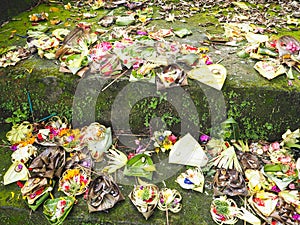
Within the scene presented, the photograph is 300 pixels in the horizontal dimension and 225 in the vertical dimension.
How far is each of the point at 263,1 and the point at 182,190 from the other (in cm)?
261

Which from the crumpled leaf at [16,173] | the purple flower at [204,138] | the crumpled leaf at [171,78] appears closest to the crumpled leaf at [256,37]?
the crumpled leaf at [171,78]

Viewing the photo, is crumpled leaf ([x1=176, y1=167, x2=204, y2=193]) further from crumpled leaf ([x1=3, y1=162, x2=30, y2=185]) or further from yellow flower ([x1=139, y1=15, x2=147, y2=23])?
yellow flower ([x1=139, y1=15, x2=147, y2=23])

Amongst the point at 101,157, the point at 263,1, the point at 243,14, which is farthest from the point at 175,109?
the point at 263,1

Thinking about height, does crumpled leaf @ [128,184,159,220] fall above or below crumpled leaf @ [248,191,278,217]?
above

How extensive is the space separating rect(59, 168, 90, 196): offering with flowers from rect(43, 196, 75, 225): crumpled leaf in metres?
0.06

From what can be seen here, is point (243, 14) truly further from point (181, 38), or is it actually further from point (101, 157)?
point (101, 157)

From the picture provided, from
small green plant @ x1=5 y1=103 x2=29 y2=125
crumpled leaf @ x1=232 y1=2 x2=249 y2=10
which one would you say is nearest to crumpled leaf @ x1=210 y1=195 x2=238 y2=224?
small green plant @ x1=5 y1=103 x2=29 y2=125

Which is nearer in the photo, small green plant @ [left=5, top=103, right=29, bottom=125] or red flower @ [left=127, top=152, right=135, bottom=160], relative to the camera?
red flower @ [left=127, top=152, right=135, bottom=160]

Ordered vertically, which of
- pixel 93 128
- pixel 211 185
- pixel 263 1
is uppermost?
pixel 263 1

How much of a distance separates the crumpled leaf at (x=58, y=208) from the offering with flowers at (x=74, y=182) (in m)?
0.06

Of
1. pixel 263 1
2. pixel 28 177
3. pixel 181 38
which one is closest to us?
pixel 28 177

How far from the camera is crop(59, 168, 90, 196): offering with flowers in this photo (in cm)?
220

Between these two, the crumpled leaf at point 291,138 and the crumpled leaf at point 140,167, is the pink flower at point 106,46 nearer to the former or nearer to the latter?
the crumpled leaf at point 140,167

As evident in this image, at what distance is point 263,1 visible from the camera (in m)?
3.82
